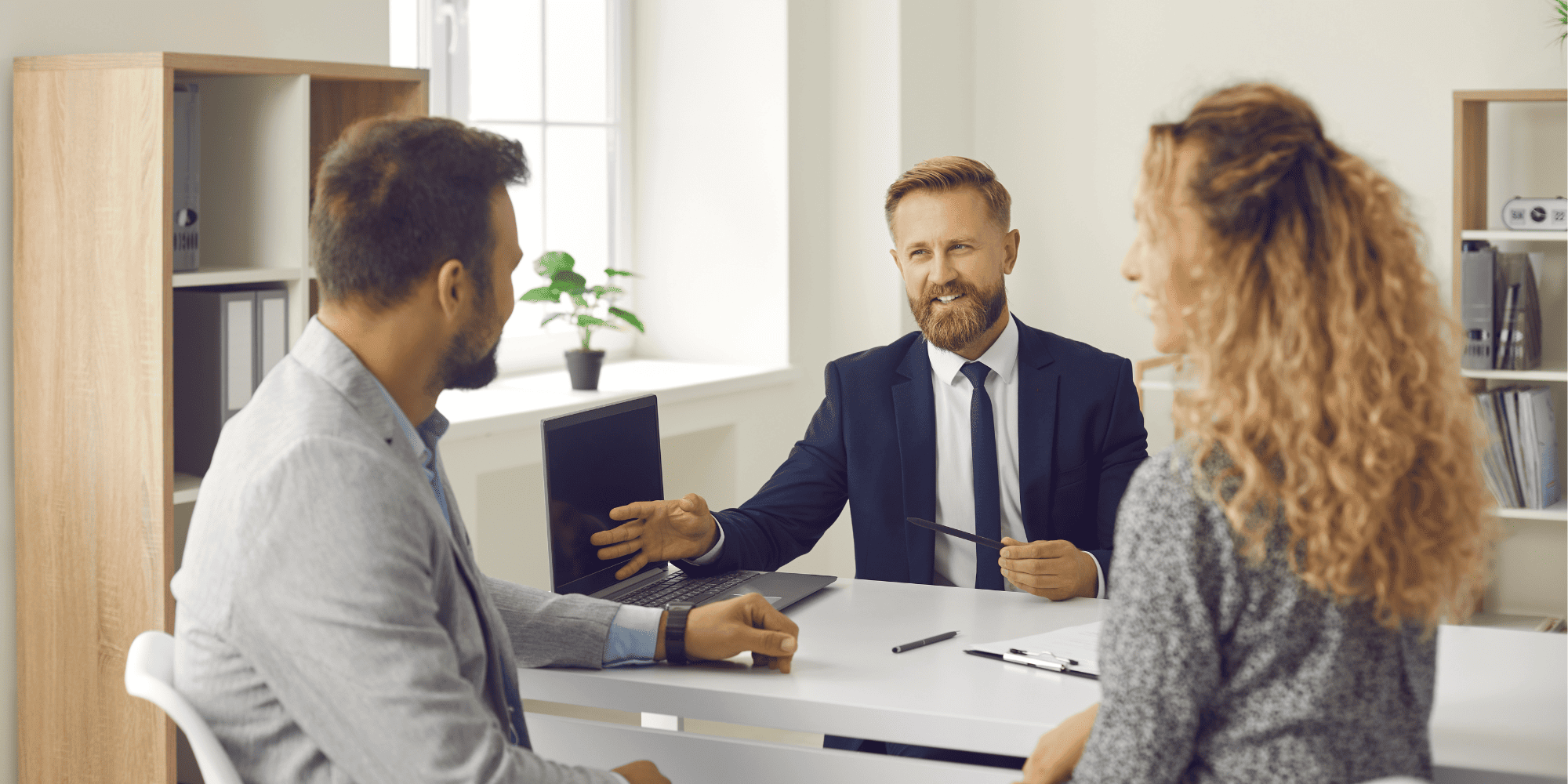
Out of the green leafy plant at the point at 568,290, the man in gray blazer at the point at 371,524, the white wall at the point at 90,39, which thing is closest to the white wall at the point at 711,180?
the green leafy plant at the point at 568,290

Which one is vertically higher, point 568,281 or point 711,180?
point 711,180

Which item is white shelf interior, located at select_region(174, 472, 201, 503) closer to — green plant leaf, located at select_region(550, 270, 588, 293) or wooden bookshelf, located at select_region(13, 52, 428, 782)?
wooden bookshelf, located at select_region(13, 52, 428, 782)

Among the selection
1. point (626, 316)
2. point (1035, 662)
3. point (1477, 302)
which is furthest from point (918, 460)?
point (1477, 302)

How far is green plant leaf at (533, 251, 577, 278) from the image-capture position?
11.3 feet

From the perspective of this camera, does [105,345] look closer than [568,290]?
Yes

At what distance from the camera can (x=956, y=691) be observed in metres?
1.49

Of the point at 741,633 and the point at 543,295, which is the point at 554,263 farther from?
the point at 741,633

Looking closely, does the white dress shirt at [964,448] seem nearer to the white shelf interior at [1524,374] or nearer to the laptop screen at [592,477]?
the laptop screen at [592,477]

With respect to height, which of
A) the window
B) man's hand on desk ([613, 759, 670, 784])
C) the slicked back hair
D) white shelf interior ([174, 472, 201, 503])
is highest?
the window

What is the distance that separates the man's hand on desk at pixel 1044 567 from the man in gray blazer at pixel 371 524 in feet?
2.06

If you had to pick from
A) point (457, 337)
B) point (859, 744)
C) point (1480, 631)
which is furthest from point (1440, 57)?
point (457, 337)

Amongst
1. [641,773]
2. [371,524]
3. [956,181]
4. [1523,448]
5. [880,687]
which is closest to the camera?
[371,524]

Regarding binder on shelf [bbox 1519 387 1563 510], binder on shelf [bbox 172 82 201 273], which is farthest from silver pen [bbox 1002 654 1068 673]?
binder on shelf [bbox 1519 387 1563 510]

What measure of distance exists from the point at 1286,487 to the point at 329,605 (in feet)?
2.51
